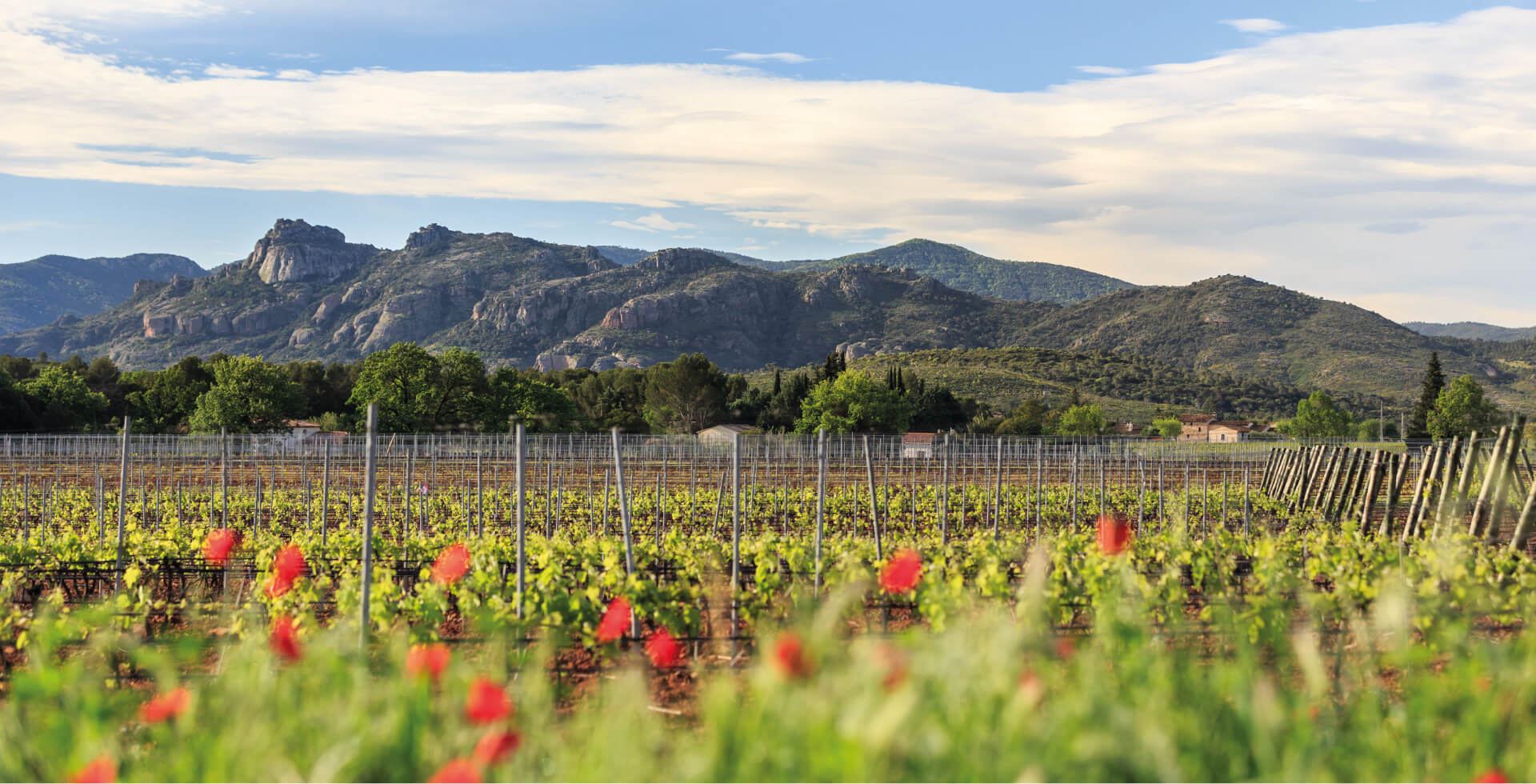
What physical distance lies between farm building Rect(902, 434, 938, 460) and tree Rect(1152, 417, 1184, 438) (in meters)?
23.9

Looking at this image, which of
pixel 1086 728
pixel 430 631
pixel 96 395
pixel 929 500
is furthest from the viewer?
pixel 96 395

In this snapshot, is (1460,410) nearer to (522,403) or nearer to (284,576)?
(522,403)

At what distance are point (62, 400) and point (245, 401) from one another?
492 inches

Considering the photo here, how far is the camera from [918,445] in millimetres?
44312

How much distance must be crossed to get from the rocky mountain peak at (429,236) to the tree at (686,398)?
125534 mm

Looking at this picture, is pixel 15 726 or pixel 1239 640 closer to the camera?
pixel 15 726

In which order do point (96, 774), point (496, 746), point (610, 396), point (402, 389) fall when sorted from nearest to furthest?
point (96, 774)
point (496, 746)
point (402, 389)
point (610, 396)

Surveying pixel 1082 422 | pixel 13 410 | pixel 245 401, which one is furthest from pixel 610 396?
pixel 13 410

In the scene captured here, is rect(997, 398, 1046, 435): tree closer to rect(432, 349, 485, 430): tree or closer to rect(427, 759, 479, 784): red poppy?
rect(432, 349, 485, 430): tree

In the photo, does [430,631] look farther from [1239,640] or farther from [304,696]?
[1239,640]

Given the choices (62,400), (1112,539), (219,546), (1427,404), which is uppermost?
(1427,404)

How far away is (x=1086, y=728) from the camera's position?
1.80 m

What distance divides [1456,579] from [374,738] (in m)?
5.96

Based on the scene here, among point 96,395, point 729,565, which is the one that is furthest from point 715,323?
point 729,565
